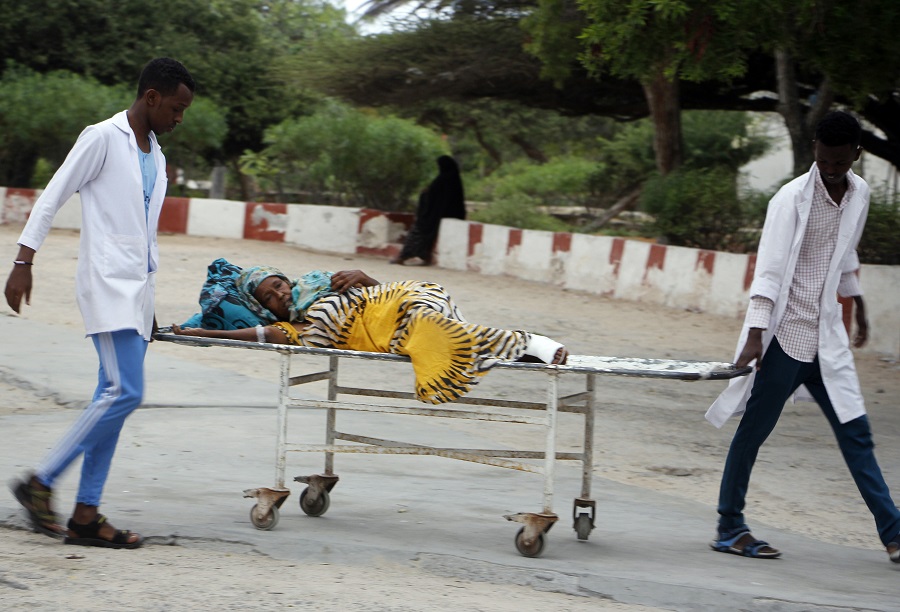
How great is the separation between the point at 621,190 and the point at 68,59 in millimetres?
11198

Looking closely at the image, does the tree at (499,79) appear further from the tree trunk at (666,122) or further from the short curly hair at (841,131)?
the short curly hair at (841,131)

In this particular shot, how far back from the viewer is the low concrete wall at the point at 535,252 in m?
11.5

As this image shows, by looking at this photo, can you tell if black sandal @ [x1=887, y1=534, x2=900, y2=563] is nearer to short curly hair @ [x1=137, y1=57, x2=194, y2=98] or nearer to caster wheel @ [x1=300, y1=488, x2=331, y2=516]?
caster wheel @ [x1=300, y1=488, x2=331, y2=516]

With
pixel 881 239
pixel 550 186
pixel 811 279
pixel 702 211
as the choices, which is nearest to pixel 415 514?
pixel 811 279

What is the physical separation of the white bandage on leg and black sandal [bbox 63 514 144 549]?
5.50 feet

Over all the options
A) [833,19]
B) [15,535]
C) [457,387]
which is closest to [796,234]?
[457,387]

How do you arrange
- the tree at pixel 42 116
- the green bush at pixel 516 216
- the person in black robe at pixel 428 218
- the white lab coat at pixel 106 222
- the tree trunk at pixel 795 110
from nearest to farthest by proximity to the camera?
the white lab coat at pixel 106 222 < the tree trunk at pixel 795 110 < the person in black robe at pixel 428 218 < the green bush at pixel 516 216 < the tree at pixel 42 116

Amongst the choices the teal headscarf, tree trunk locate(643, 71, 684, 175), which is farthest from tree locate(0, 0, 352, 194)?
the teal headscarf

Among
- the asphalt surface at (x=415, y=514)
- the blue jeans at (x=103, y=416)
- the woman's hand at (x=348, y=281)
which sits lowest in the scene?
the asphalt surface at (x=415, y=514)

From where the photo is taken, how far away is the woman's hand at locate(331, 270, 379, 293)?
463 cm

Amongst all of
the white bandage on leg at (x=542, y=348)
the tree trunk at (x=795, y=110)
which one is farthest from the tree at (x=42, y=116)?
the white bandage on leg at (x=542, y=348)

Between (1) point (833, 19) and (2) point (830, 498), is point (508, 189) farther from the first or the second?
(2) point (830, 498)

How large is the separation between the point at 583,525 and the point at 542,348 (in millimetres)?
776

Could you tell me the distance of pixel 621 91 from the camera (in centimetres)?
1756
